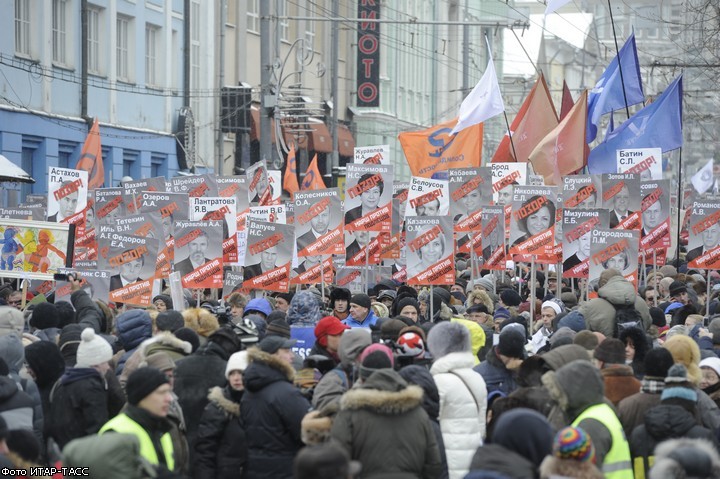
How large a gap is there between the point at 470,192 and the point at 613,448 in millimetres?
12727

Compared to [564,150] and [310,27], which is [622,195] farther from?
[310,27]

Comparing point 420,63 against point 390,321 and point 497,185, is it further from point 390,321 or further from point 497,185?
point 390,321

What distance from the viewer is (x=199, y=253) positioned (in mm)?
16422

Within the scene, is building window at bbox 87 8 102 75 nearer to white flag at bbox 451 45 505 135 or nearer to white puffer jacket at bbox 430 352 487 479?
white flag at bbox 451 45 505 135

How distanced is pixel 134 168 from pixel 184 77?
376cm

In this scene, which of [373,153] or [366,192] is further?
[373,153]

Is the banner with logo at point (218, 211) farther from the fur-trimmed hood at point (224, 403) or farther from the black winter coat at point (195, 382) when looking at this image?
the fur-trimmed hood at point (224, 403)

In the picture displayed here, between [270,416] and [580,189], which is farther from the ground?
[580,189]

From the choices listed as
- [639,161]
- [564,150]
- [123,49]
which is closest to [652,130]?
[564,150]

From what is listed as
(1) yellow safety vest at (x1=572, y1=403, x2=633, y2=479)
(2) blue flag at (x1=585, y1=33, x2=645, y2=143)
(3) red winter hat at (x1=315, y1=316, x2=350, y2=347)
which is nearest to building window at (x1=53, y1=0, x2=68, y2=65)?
(2) blue flag at (x1=585, y1=33, x2=645, y2=143)

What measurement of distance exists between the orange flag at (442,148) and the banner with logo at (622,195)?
Answer: 19.3 ft

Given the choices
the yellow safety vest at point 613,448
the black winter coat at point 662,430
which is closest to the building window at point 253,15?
the black winter coat at point 662,430

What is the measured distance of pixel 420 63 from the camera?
67.2 meters

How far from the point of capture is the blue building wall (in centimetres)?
2977
